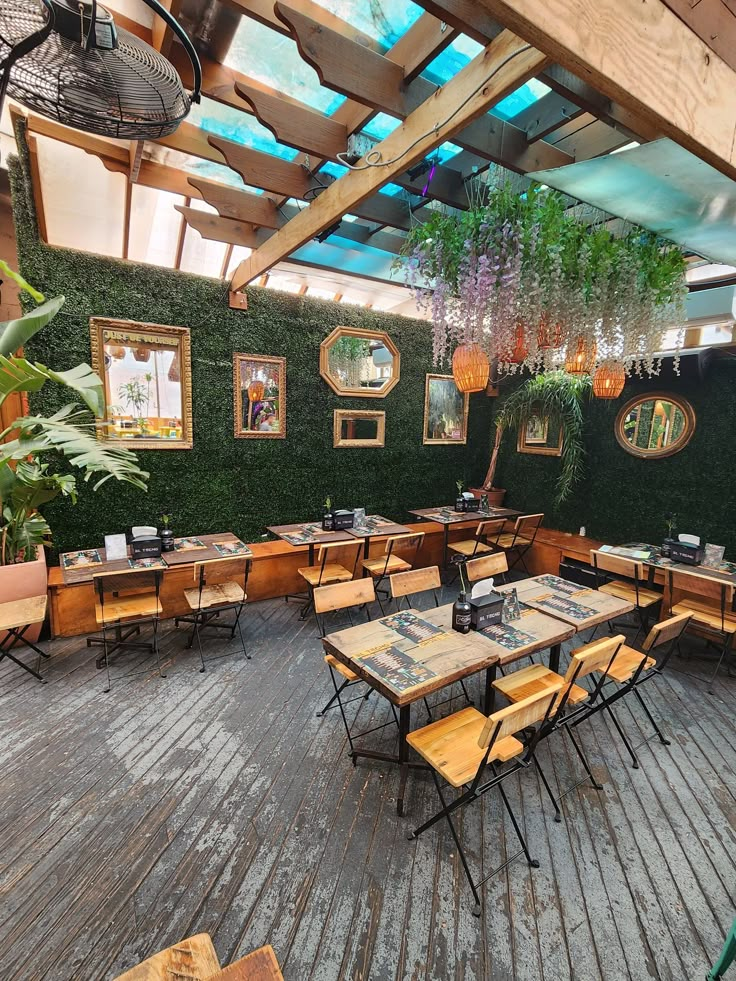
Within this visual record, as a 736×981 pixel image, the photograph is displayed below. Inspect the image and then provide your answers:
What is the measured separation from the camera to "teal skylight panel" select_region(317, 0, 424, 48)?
1.88m

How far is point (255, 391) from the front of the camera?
4.99m

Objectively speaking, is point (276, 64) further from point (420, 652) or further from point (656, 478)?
point (656, 478)

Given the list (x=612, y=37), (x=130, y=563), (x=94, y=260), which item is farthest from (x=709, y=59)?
(x=94, y=260)

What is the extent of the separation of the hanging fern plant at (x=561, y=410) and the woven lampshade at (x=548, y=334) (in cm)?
228

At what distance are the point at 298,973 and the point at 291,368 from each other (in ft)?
16.0

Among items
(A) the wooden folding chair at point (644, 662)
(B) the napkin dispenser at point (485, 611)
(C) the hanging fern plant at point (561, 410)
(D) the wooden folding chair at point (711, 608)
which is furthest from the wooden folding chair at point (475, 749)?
(C) the hanging fern plant at point (561, 410)

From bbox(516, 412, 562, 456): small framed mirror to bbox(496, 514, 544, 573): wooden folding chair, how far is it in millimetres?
1007

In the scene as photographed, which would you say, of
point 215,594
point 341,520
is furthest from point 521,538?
point 215,594

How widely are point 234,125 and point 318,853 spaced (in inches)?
173

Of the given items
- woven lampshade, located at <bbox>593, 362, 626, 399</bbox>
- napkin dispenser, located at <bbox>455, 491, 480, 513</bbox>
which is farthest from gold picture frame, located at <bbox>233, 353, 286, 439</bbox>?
woven lampshade, located at <bbox>593, 362, 626, 399</bbox>

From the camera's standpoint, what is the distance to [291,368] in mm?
5219

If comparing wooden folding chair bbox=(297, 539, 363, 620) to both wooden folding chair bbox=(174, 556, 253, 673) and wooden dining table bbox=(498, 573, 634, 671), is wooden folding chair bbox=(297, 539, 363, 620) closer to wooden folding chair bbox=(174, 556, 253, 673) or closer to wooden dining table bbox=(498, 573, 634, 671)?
wooden folding chair bbox=(174, 556, 253, 673)

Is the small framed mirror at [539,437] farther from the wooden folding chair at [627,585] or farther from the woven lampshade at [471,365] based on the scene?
the woven lampshade at [471,365]

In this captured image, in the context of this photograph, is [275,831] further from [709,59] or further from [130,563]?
[709,59]
